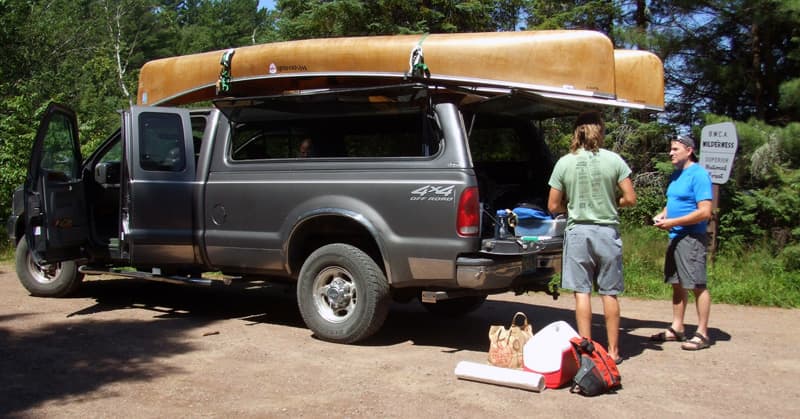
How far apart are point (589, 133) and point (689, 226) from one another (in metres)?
1.43

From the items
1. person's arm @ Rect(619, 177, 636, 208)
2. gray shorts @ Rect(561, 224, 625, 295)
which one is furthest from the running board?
person's arm @ Rect(619, 177, 636, 208)

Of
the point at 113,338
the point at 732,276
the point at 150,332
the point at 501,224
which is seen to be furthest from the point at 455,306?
the point at 732,276

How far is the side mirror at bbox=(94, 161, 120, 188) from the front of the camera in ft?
24.4

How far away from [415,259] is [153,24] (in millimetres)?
41420

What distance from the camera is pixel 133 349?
605cm

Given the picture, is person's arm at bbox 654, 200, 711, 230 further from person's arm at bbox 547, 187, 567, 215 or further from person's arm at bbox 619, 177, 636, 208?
person's arm at bbox 547, 187, 567, 215

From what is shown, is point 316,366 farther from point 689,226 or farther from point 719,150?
point 719,150

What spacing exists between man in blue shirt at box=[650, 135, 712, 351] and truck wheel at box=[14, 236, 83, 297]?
6.04 metres

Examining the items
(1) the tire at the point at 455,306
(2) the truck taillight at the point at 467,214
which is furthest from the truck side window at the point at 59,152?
(2) the truck taillight at the point at 467,214

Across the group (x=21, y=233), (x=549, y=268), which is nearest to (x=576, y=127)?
(x=549, y=268)

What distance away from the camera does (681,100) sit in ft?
43.1

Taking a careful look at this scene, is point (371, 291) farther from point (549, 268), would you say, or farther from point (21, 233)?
point (21, 233)

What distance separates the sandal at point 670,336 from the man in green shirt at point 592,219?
44.0 inches

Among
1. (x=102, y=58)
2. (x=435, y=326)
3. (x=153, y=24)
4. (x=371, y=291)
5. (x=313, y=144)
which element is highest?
(x=153, y=24)
